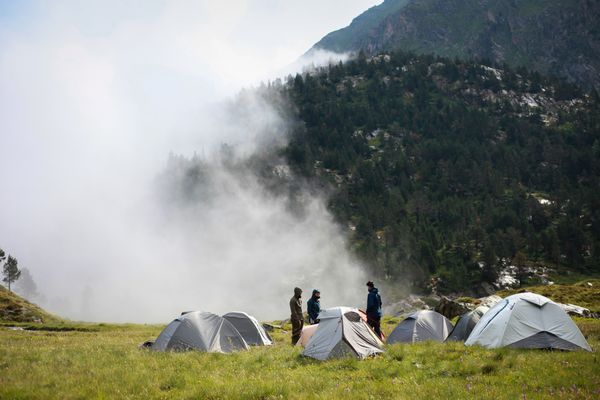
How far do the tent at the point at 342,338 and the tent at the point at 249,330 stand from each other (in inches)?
416

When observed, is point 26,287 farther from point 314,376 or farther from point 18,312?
point 314,376

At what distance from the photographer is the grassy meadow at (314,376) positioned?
457 inches

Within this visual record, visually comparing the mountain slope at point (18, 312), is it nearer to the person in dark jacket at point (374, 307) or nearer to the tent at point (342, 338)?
the person in dark jacket at point (374, 307)

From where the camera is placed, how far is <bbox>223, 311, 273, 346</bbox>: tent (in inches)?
1096

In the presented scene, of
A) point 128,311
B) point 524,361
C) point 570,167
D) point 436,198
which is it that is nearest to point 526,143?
point 570,167

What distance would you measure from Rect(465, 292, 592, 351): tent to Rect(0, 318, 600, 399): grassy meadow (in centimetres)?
86

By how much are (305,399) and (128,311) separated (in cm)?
16567

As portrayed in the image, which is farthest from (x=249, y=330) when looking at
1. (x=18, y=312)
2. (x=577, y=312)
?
(x=18, y=312)

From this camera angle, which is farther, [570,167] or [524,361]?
[570,167]

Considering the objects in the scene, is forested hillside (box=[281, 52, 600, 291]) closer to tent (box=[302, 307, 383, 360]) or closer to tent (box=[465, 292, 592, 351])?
tent (box=[465, 292, 592, 351])

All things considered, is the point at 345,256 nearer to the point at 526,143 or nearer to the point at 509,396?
the point at 526,143

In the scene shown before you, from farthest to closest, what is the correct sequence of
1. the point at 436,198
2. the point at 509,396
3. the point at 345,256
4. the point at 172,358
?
the point at 436,198 → the point at 345,256 → the point at 172,358 → the point at 509,396

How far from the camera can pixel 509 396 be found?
10.6 metres

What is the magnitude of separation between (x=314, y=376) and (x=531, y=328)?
979cm
